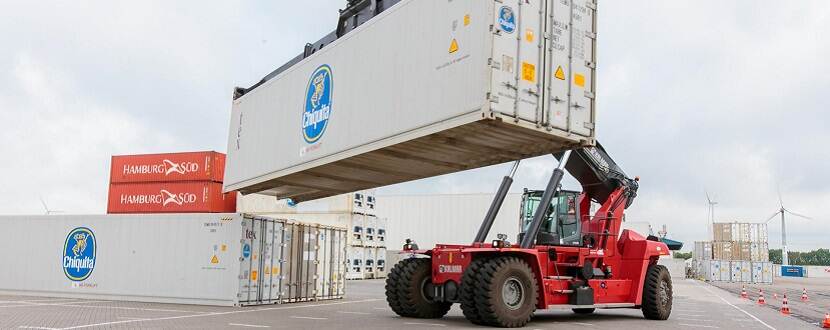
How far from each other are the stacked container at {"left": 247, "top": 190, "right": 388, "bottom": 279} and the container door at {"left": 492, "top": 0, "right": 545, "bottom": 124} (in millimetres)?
25026

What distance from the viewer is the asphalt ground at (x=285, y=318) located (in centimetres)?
1155

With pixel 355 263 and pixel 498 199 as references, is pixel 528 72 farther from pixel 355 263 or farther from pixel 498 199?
pixel 355 263

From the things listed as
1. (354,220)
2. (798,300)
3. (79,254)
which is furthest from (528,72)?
(354,220)

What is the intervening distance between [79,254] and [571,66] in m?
14.2

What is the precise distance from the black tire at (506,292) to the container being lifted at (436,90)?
1.92 m

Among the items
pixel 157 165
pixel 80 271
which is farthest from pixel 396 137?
pixel 157 165

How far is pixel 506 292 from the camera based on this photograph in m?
11.8

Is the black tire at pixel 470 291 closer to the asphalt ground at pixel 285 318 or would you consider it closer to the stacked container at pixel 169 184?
the asphalt ground at pixel 285 318

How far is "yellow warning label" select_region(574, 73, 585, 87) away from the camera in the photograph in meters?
10.5

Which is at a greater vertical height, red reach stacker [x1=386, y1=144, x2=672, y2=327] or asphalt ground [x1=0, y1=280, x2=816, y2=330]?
red reach stacker [x1=386, y1=144, x2=672, y2=327]

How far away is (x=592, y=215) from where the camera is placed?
15.3 m

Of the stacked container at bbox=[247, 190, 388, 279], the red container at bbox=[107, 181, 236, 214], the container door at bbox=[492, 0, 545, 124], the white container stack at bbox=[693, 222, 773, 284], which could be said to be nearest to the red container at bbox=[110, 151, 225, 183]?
the red container at bbox=[107, 181, 236, 214]

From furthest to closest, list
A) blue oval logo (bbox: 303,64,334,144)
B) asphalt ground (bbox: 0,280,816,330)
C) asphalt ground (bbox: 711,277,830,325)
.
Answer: asphalt ground (bbox: 711,277,830,325)
blue oval logo (bbox: 303,64,334,144)
asphalt ground (bbox: 0,280,816,330)

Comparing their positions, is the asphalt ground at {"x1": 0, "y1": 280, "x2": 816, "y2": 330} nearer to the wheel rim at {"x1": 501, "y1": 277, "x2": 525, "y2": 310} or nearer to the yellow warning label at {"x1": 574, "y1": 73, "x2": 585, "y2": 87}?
the wheel rim at {"x1": 501, "y1": 277, "x2": 525, "y2": 310}
